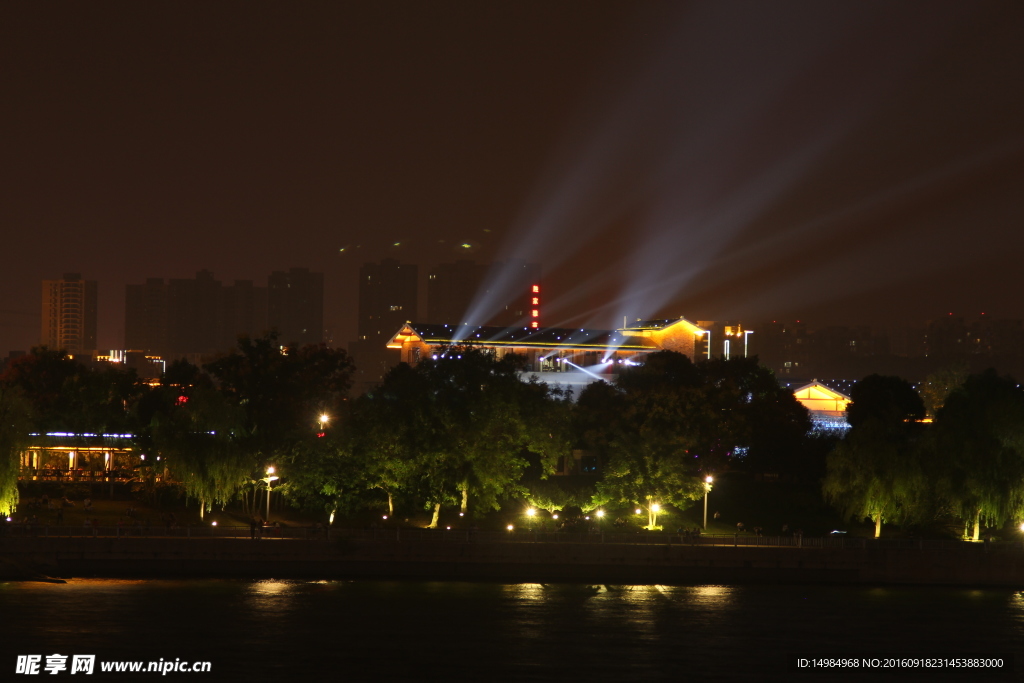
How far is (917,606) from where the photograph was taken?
4569 cm

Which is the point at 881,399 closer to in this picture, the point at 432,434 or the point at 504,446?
the point at 504,446

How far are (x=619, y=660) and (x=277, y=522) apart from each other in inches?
941

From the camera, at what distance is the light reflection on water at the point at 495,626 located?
3456cm

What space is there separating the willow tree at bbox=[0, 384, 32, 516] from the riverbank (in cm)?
517

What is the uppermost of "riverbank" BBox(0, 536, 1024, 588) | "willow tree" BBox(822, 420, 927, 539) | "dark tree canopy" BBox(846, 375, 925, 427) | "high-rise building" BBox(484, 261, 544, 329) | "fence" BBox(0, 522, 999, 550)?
"high-rise building" BBox(484, 261, 544, 329)

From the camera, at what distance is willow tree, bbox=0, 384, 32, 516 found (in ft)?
163

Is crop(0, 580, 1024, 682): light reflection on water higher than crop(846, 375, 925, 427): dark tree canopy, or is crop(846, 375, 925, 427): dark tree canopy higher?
crop(846, 375, 925, 427): dark tree canopy

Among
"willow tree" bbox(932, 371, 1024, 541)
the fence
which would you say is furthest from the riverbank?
"willow tree" bbox(932, 371, 1024, 541)

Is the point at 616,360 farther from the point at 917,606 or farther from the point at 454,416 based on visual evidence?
the point at 917,606

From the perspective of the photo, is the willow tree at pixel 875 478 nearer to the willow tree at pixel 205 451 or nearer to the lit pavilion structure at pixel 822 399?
the willow tree at pixel 205 451

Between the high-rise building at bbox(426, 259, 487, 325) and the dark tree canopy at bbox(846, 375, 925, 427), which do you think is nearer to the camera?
the dark tree canopy at bbox(846, 375, 925, 427)

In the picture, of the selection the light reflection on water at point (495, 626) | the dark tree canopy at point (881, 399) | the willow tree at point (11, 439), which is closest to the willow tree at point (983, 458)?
the light reflection on water at point (495, 626)

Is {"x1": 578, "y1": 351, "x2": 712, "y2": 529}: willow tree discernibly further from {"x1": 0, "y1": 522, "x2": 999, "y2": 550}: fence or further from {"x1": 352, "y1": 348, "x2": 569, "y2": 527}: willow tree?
{"x1": 0, "y1": 522, "x2": 999, "y2": 550}: fence

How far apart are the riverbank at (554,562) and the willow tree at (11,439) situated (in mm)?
5172
